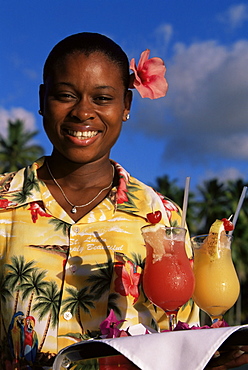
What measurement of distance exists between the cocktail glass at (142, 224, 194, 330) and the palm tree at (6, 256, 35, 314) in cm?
56

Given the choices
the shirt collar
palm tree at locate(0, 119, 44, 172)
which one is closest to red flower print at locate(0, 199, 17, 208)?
the shirt collar

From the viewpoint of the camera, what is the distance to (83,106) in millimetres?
3025

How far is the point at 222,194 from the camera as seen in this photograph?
52.8 m

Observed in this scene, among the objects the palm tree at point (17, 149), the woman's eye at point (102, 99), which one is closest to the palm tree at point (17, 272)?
the woman's eye at point (102, 99)

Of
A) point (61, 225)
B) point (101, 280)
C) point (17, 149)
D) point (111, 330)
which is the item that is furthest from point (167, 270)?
point (17, 149)

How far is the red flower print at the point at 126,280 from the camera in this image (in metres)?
2.96

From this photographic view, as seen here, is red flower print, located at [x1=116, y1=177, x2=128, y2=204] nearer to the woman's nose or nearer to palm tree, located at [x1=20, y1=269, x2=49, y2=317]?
the woman's nose

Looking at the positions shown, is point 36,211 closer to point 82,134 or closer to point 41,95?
point 82,134

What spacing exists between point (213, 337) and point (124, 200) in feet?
4.26

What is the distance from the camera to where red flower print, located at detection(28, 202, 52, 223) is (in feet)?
10.2

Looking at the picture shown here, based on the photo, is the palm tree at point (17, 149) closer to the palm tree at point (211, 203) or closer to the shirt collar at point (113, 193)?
the palm tree at point (211, 203)

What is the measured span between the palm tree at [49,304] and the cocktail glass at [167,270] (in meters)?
0.43

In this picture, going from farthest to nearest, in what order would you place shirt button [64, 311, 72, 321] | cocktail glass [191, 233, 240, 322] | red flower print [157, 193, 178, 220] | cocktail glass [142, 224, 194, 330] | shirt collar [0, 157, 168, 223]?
red flower print [157, 193, 178, 220] → shirt collar [0, 157, 168, 223] → shirt button [64, 311, 72, 321] → cocktail glass [191, 233, 240, 322] → cocktail glass [142, 224, 194, 330]

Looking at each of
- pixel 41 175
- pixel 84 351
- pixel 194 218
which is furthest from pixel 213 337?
pixel 194 218
